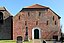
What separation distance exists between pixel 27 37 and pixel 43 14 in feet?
20.8

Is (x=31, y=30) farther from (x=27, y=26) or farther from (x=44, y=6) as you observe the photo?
(x=44, y=6)

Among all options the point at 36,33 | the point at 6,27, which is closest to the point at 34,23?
the point at 36,33

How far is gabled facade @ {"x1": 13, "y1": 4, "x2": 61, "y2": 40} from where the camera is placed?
55594 mm

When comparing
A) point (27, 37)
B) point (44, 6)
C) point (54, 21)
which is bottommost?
point (27, 37)

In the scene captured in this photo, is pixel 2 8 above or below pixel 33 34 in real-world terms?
above

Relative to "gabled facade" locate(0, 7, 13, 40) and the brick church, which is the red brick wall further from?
"gabled facade" locate(0, 7, 13, 40)

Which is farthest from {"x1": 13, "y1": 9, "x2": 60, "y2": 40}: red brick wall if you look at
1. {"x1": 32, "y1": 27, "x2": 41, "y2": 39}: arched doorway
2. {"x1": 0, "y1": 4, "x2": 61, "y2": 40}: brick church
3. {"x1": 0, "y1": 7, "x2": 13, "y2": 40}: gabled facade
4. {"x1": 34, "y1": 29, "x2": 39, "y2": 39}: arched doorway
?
{"x1": 0, "y1": 7, "x2": 13, "y2": 40}: gabled facade

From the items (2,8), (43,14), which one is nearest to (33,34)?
(43,14)

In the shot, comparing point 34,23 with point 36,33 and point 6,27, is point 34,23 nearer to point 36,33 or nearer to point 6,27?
point 36,33

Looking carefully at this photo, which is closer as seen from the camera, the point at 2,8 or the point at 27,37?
the point at 27,37

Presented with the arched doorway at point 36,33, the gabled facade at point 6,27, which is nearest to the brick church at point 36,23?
the arched doorway at point 36,33

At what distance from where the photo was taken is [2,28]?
56.3 meters

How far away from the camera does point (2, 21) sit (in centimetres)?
5669

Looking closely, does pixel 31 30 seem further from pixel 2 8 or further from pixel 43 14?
pixel 2 8
